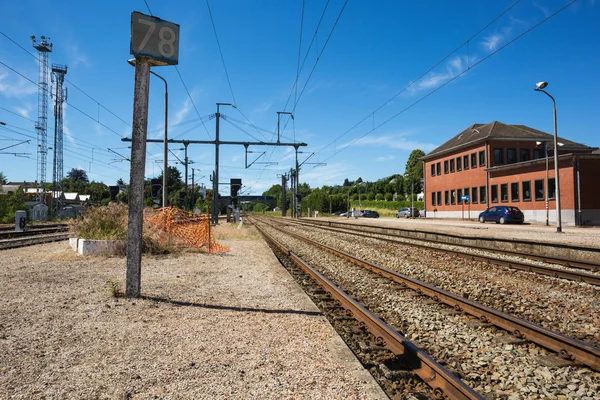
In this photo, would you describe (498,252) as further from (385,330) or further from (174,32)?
Answer: (174,32)

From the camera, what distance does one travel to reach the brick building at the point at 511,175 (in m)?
35.2

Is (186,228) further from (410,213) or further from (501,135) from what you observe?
(410,213)

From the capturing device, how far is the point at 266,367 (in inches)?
166

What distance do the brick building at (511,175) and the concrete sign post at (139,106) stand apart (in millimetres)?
32279

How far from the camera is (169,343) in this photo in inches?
194

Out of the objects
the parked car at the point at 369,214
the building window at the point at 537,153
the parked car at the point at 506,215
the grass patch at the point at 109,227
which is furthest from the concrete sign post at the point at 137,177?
the parked car at the point at 369,214

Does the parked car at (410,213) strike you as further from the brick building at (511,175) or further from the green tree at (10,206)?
the green tree at (10,206)

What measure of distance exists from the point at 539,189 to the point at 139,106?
Answer: 40.9 m

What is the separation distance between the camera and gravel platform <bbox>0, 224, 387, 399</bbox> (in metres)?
3.70

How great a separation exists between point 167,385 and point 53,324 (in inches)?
111

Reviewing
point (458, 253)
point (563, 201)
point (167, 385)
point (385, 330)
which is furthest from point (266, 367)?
point (563, 201)

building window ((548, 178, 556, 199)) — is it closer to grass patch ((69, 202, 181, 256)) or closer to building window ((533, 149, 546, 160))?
building window ((533, 149, 546, 160))

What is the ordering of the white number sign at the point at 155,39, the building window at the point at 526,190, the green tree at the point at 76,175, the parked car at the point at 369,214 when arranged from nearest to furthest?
the white number sign at the point at 155,39, the building window at the point at 526,190, the parked car at the point at 369,214, the green tree at the point at 76,175

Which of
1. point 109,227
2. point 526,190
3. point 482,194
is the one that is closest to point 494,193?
point 482,194
